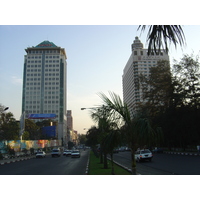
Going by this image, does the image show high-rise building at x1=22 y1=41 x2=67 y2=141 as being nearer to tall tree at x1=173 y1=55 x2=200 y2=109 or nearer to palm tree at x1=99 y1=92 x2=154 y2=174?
tall tree at x1=173 y1=55 x2=200 y2=109

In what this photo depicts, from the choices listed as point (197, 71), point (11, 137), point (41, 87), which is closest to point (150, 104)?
point (197, 71)

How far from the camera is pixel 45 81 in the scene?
12812 centimetres

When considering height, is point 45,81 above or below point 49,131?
above

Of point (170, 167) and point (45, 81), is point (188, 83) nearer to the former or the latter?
point (170, 167)

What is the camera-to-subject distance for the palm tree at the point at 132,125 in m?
6.71

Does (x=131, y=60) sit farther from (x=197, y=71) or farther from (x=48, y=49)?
(x=197, y=71)

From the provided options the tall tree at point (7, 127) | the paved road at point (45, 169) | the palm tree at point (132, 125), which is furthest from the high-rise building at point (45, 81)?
the palm tree at point (132, 125)

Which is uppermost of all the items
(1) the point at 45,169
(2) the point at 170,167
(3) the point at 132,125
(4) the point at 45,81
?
(4) the point at 45,81

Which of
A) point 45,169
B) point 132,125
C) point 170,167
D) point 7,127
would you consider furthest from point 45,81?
point 132,125

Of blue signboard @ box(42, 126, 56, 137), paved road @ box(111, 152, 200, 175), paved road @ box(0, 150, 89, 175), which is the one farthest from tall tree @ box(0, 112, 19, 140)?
blue signboard @ box(42, 126, 56, 137)

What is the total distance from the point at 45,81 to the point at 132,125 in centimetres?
12575

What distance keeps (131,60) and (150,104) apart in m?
82.5

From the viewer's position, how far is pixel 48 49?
129m
